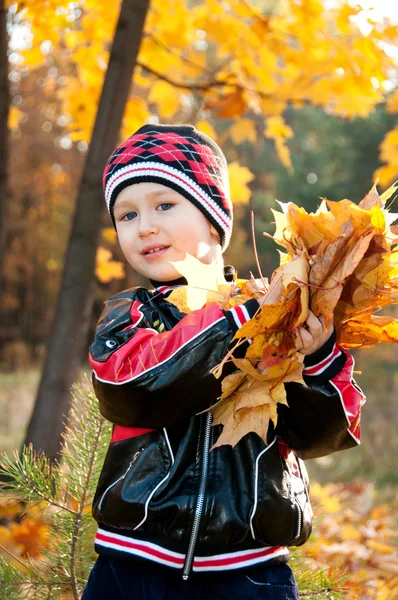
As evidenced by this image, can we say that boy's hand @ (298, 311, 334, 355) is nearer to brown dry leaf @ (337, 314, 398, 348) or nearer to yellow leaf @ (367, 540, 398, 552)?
brown dry leaf @ (337, 314, 398, 348)

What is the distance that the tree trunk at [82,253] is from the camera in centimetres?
300

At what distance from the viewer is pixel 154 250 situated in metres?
1.61

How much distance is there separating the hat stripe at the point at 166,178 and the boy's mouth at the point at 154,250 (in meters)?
0.16

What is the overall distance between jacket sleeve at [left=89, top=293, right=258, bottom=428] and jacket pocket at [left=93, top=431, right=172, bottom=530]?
0.22ft

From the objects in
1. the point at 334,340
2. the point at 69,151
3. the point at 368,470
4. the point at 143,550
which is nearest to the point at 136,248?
the point at 334,340

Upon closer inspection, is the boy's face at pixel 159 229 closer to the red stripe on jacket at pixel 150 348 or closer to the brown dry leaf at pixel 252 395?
the red stripe on jacket at pixel 150 348

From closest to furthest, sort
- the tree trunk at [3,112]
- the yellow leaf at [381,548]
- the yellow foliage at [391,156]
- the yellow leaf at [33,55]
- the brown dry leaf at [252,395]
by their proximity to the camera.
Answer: the brown dry leaf at [252,395]
the yellow leaf at [381,548]
the tree trunk at [3,112]
the yellow foliage at [391,156]
the yellow leaf at [33,55]

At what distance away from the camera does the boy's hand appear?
124cm

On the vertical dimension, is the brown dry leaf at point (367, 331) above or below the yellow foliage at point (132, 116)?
below

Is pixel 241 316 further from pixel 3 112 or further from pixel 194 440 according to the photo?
pixel 3 112

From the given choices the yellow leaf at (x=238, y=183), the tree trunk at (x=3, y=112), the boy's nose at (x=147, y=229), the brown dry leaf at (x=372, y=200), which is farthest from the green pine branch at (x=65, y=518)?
the tree trunk at (x=3, y=112)

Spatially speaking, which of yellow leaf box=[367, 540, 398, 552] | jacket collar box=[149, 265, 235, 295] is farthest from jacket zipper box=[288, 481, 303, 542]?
yellow leaf box=[367, 540, 398, 552]

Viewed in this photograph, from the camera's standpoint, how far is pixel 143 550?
1.41 metres

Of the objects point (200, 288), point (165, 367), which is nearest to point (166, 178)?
point (200, 288)
